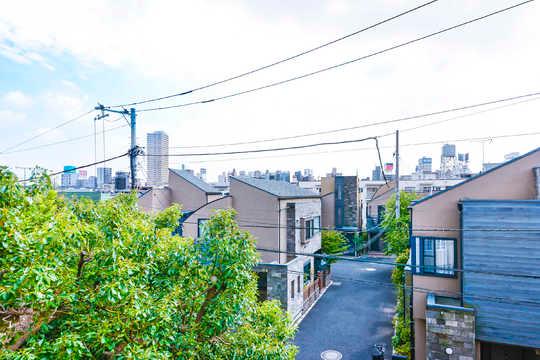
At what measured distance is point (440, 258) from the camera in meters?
12.0

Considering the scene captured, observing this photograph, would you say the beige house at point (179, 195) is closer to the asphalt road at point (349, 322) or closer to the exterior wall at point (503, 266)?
the asphalt road at point (349, 322)

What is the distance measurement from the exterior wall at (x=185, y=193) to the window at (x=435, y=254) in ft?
44.2

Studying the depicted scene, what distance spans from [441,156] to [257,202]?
50.2 metres

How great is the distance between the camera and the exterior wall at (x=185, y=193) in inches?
835

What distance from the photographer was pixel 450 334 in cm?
1053

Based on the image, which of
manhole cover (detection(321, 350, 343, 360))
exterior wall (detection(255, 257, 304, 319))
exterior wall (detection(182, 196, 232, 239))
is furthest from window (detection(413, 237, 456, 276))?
exterior wall (detection(182, 196, 232, 239))

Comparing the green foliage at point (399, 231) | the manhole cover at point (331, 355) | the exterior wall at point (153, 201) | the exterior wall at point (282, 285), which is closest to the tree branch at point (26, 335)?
the manhole cover at point (331, 355)

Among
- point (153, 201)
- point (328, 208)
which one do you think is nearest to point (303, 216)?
point (153, 201)

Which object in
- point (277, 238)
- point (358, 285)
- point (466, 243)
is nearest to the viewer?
point (466, 243)

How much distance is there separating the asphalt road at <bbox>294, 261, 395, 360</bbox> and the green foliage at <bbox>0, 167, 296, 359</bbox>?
6714 millimetres

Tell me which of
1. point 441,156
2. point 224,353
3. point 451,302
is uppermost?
point 441,156

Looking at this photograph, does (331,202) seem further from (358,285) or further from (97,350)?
(97,350)

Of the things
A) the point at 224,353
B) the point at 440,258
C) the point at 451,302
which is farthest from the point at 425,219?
the point at 224,353

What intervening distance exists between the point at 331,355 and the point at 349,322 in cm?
385
